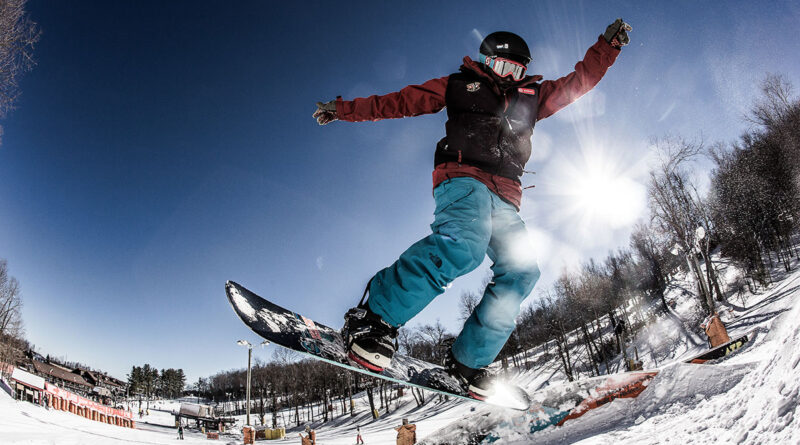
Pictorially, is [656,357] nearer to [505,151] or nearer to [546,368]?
[546,368]

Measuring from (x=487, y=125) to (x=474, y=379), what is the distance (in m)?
1.56

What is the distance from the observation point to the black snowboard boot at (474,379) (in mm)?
2188

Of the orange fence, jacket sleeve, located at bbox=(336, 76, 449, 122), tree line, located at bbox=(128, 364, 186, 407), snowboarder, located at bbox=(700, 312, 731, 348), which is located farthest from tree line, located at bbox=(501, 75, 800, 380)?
tree line, located at bbox=(128, 364, 186, 407)

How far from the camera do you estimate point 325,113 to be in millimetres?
2602

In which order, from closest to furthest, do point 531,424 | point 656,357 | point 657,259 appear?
point 531,424 → point 656,357 → point 657,259

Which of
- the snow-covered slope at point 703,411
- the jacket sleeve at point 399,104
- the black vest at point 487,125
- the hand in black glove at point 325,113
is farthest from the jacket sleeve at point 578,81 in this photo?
the snow-covered slope at point 703,411

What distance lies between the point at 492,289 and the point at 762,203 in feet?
128

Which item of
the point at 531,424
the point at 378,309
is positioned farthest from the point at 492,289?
the point at 531,424

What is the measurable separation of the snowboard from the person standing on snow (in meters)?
0.14

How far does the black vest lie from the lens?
2.14 metres

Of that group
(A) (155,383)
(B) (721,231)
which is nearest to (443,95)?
(B) (721,231)

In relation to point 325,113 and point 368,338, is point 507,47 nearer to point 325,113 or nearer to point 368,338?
point 325,113

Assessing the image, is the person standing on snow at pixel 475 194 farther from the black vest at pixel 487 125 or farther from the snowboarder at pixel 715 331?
the snowboarder at pixel 715 331

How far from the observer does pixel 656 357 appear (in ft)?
75.9
